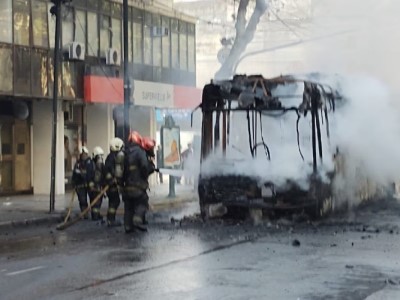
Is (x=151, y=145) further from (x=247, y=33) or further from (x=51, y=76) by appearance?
(x=247, y=33)

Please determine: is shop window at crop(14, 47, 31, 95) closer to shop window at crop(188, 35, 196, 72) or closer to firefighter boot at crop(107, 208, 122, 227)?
firefighter boot at crop(107, 208, 122, 227)

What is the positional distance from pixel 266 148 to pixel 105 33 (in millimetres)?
11159

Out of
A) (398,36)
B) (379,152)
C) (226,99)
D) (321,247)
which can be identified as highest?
(398,36)

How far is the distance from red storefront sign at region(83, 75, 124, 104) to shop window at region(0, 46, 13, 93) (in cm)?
289

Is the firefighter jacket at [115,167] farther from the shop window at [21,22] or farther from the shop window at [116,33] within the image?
the shop window at [116,33]

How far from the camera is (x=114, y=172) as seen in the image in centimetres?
1303

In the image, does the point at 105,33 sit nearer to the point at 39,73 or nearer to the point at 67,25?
the point at 67,25

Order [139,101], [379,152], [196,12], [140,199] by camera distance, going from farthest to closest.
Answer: [196,12] → [139,101] → [379,152] → [140,199]

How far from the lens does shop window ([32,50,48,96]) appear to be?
20.1m

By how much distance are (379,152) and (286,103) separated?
11.9 feet

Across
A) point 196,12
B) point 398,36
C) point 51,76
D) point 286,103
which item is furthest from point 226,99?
point 196,12

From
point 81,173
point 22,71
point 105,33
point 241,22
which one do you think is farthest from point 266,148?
point 241,22

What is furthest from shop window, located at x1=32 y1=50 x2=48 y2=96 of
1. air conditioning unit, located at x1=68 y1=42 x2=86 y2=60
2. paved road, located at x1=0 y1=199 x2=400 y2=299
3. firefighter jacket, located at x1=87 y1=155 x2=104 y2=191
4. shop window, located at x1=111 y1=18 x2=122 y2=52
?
paved road, located at x1=0 y1=199 x2=400 y2=299

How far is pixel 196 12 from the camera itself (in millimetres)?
51094
